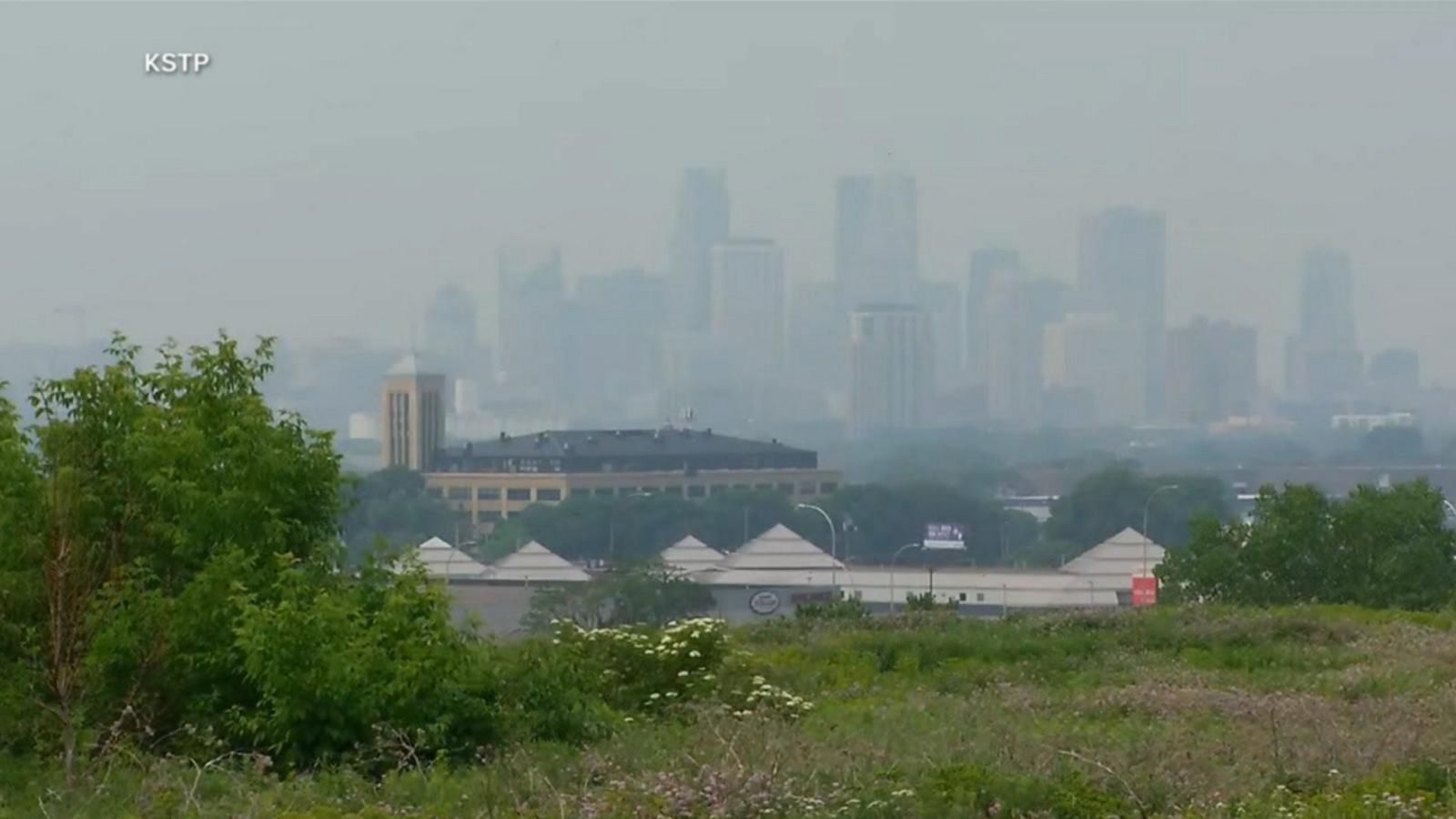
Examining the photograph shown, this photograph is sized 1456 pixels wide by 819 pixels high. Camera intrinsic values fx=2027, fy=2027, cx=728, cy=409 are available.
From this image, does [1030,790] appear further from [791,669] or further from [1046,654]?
[1046,654]

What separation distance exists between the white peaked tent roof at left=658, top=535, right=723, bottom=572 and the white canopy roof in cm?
1212

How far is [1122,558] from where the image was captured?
212 ft

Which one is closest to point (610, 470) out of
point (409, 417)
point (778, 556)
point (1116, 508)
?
point (409, 417)

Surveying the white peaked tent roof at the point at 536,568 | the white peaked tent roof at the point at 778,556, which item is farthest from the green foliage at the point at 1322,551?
the white peaked tent roof at the point at 778,556

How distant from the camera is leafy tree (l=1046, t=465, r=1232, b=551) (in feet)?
271

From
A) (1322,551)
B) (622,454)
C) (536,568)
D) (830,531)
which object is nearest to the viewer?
(1322,551)

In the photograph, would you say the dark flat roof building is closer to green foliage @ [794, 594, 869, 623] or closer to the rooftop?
the rooftop

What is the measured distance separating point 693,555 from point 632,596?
74.3 ft

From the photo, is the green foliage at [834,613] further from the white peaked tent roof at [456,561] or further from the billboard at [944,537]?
the billboard at [944,537]

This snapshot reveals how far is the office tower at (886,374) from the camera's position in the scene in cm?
12694

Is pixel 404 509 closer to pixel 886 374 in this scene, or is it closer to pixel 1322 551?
pixel 1322 551

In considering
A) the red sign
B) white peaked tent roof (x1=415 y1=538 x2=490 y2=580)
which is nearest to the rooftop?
white peaked tent roof (x1=415 y1=538 x2=490 y2=580)

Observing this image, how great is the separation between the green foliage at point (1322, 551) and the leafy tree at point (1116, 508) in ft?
140

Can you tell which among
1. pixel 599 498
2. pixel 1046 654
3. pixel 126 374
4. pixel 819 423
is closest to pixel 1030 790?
pixel 126 374
